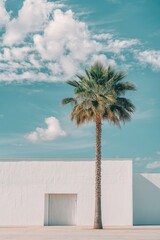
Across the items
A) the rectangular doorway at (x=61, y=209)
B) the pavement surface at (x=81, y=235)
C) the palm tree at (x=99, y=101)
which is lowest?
the pavement surface at (x=81, y=235)

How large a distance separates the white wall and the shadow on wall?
2.97m

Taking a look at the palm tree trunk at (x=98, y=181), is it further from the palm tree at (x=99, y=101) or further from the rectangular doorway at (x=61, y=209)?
the rectangular doorway at (x=61, y=209)

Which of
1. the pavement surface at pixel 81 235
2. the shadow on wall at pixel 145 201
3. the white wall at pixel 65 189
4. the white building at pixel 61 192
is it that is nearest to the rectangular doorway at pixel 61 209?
the white building at pixel 61 192

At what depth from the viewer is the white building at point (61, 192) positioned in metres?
35.5

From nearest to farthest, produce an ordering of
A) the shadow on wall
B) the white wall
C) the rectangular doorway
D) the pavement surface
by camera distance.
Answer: the pavement surface → the white wall → the rectangular doorway → the shadow on wall

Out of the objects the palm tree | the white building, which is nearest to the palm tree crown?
the palm tree

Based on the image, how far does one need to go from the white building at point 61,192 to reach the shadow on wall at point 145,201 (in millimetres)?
2046

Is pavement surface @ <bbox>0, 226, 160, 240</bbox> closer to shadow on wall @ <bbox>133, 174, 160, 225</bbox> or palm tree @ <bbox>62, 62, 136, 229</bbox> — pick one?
palm tree @ <bbox>62, 62, 136, 229</bbox>

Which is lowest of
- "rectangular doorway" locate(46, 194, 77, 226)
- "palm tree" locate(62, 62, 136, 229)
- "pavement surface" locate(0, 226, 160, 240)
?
"pavement surface" locate(0, 226, 160, 240)

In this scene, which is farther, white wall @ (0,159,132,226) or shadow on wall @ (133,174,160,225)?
shadow on wall @ (133,174,160,225)

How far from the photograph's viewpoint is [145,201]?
38.2 m

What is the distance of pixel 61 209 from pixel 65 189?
1889mm

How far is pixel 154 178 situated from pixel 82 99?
1037 centimetres

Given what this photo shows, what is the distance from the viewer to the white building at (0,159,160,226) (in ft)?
116
